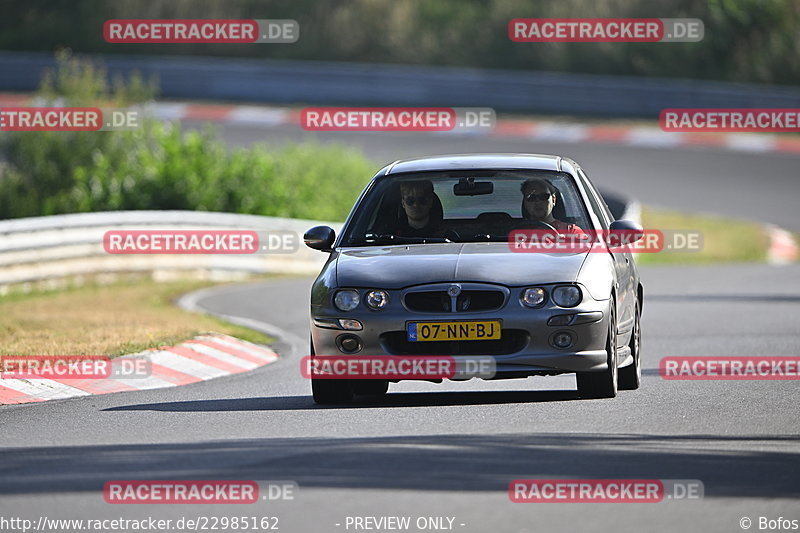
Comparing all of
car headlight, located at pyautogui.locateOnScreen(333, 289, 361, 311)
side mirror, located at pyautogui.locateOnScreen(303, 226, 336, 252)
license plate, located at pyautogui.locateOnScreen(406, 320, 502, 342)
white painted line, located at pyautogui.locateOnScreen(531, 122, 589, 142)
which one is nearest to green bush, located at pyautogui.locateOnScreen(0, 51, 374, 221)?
white painted line, located at pyautogui.locateOnScreen(531, 122, 589, 142)

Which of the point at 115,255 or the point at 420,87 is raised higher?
the point at 420,87

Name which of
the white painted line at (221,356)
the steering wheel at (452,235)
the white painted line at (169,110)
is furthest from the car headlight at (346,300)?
the white painted line at (169,110)

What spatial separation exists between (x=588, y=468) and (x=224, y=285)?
14.1 meters

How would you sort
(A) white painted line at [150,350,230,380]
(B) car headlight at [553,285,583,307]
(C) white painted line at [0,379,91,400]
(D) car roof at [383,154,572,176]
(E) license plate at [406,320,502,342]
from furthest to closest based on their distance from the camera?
(A) white painted line at [150,350,230,380] → (C) white painted line at [0,379,91,400] → (D) car roof at [383,154,572,176] → (B) car headlight at [553,285,583,307] → (E) license plate at [406,320,502,342]

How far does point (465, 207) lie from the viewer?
11453 mm

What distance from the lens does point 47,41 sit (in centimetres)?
4566

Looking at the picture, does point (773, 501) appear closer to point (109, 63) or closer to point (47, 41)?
point (109, 63)

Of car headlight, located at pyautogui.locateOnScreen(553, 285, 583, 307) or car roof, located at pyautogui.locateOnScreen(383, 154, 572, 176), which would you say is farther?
car roof, located at pyautogui.locateOnScreen(383, 154, 572, 176)

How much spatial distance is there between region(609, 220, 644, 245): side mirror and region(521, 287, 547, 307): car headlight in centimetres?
118

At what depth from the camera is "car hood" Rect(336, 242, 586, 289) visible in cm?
1032

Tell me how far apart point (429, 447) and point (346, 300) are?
6.59 ft

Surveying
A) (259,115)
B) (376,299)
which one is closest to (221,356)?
(376,299)

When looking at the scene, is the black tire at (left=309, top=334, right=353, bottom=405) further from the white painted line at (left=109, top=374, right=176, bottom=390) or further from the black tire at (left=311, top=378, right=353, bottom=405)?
the white painted line at (left=109, top=374, right=176, bottom=390)

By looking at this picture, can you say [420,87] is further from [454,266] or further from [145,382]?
[454,266]
